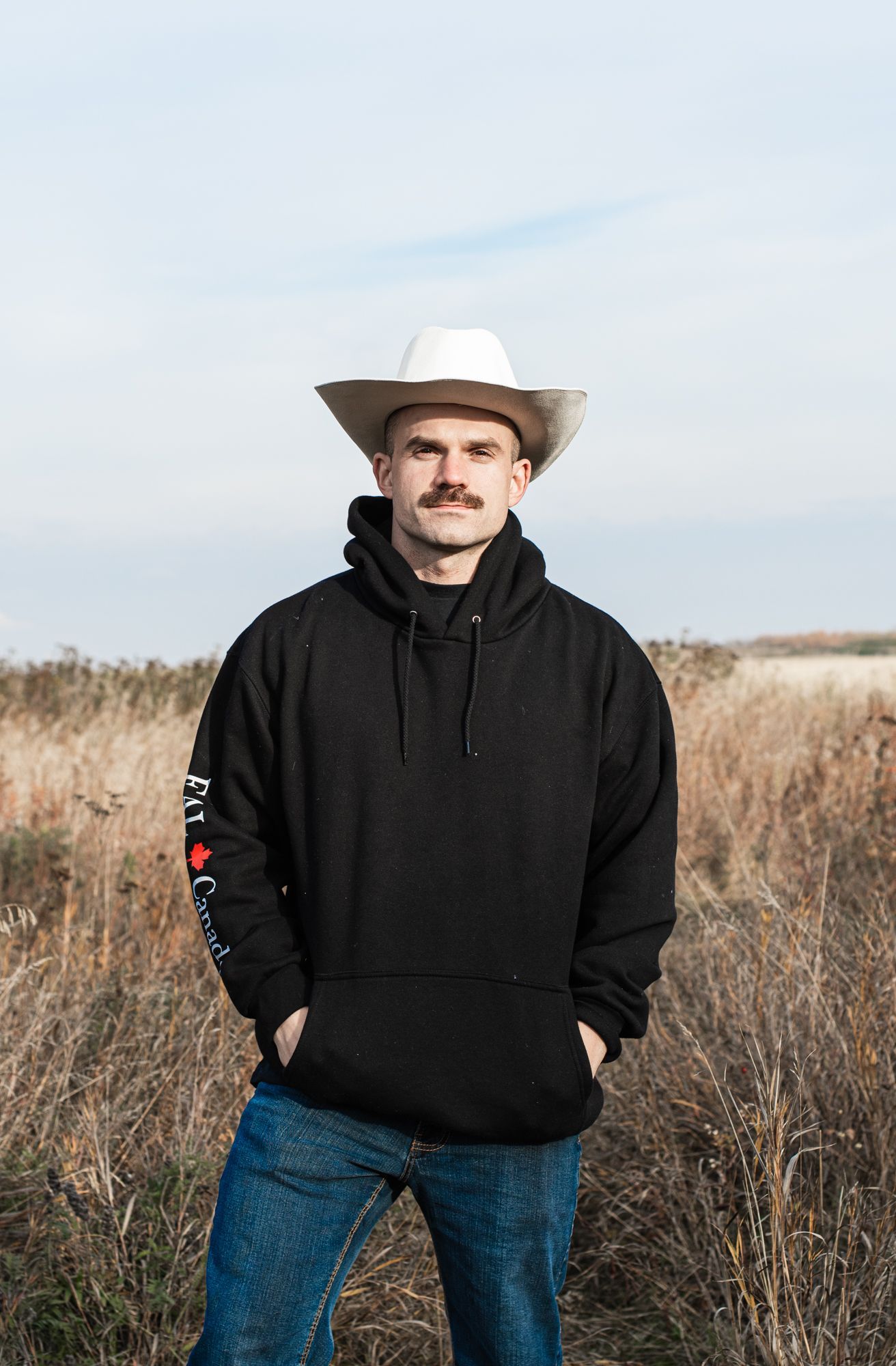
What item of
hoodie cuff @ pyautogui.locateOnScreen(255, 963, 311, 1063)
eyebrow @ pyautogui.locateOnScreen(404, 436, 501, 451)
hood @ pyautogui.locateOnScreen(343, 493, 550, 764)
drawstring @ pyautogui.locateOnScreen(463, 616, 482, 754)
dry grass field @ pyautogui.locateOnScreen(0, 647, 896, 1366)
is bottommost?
dry grass field @ pyautogui.locateOnScreen(0, 647, 896, 1366)

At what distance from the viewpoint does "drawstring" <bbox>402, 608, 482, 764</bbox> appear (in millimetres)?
2420

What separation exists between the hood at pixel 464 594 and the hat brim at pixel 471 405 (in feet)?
0.89

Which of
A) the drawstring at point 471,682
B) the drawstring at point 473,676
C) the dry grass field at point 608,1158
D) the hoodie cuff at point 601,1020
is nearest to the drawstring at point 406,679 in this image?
the drawstring at point 471,682

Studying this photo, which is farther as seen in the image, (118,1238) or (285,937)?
(118,1238)

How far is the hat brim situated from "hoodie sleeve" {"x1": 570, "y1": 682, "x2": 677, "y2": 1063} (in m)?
0.69

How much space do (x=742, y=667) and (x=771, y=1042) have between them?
1196 cm

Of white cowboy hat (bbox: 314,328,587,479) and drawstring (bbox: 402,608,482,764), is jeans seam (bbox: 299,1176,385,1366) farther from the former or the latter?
white cowboy hat (bbox: 314,328,587,479)

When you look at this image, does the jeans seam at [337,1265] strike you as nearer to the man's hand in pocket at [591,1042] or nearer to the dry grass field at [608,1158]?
the man's hand in pocket at [591,1042]

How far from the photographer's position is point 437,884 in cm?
237

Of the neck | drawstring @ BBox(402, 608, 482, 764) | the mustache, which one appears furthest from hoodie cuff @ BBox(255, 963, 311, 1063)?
the mustache

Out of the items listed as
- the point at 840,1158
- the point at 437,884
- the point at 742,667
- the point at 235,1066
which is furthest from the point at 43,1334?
the point at 742,667

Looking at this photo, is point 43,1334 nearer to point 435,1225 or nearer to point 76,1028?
point 76,1028

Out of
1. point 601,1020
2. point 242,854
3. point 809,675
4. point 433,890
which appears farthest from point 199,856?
point 809,675

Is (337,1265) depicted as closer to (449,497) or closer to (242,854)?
(242,854)
